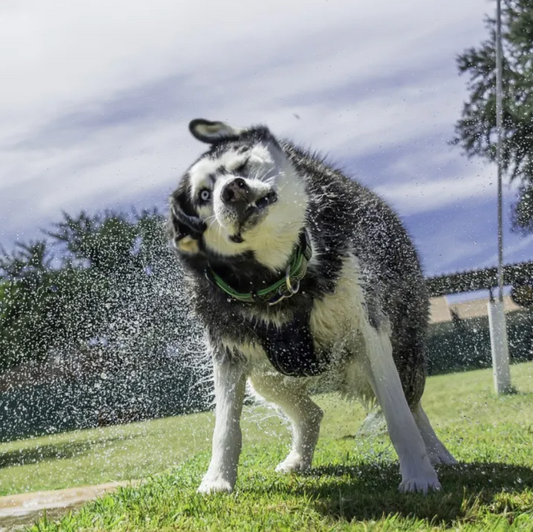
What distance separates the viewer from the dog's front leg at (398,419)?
416 centimetres

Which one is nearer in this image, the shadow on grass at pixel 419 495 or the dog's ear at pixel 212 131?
the shadow on grass at pixel 419 495

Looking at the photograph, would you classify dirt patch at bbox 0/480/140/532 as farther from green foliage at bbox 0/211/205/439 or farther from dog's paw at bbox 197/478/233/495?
green foliage at bbox 0/211/205/439

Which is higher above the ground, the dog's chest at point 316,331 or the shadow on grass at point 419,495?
the dog's chest at point 316,331

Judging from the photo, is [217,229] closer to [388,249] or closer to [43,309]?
[388,249]

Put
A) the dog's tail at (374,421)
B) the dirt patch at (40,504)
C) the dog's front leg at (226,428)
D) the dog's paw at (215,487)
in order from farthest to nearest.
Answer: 1. the dog's tail at (374,421)
2. the dirt patch at (40,504)
3. the dog's front leg at (226,428)
4. the dog's paw at (215,487)

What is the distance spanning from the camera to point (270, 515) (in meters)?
3.74

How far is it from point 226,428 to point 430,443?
166cm

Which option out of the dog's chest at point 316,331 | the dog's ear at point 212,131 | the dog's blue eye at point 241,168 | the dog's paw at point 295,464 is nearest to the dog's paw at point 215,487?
the dog's chest at point 316,331

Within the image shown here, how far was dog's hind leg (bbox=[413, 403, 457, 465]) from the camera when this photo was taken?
546cm

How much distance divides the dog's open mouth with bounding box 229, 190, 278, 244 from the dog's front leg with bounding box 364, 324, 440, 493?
0.92 meters

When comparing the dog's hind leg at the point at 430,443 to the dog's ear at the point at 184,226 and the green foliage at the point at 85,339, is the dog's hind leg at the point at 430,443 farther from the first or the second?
the green foliage at the point at 85,339

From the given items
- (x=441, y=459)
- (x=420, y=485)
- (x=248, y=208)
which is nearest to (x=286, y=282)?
(x=248, y=208)

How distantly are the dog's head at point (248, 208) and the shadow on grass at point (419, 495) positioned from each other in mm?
1259

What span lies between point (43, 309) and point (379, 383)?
1161 centimetres
